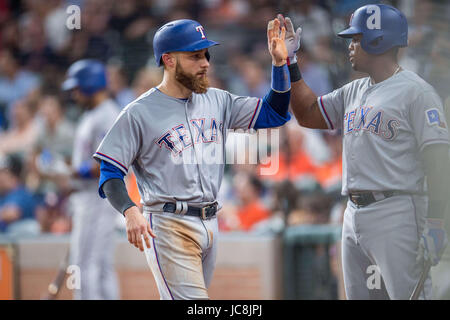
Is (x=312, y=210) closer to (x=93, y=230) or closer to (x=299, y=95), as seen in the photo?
(x=93, y=230)

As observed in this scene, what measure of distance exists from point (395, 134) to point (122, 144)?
4.18 ft

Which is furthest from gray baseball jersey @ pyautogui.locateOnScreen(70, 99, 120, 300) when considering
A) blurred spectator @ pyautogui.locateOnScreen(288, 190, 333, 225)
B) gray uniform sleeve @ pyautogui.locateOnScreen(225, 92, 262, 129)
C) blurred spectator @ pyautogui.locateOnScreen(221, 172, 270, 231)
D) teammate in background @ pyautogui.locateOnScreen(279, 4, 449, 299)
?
teammate in background @ pyautogui.locateOnScreen(279, 4, 449, 299)

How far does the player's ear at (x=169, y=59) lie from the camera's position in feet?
11.1

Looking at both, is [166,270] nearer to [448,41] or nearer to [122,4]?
[448,41]

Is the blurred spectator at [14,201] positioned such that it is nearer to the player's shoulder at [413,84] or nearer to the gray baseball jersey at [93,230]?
the gray baseball jersey at [93,230]

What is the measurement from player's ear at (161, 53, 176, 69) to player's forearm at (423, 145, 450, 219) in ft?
4.15

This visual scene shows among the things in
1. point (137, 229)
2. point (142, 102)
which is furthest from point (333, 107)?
point (137, 229)

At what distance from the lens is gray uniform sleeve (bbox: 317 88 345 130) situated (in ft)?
11.8

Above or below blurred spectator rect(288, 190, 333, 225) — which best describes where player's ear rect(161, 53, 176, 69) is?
above

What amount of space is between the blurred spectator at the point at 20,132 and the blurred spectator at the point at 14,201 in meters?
0.23

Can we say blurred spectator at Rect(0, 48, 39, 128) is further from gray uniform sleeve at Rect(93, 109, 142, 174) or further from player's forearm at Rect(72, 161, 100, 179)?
gray uniform sleeve at Rect(93, 109, 142, 174)

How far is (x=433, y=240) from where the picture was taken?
3074mm

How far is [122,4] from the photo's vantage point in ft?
28.0
